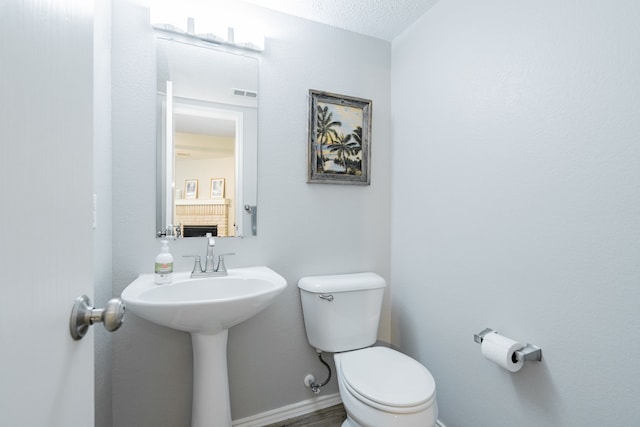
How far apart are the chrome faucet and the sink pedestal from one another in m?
0.26

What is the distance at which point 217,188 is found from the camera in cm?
151

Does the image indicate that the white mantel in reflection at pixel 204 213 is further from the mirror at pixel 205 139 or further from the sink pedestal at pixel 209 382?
the sink pedestal at pixel 209 382

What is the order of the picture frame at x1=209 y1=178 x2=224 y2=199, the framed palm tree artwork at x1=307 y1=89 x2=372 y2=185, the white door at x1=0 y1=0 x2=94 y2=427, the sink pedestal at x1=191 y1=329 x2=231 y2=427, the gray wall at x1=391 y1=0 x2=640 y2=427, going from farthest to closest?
the framed palm tree artwork at x1=307 y1=89 x2=372 y2=185 < the picture frame at x1=209 y1=178 x2=224 y2=199 < the sink pedestal at x1=191 y1=329 x2=231 y2=427 < the gray wall at x1=391 y1=0 x2=640 y2=427 < the white door at x1=0 y1=0 x2=94 y2=427

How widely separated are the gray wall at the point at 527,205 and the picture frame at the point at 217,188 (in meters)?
1.04

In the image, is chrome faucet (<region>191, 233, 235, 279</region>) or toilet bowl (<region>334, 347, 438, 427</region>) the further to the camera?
chrome faucet (<region>191, 233, 235, 279</region>)

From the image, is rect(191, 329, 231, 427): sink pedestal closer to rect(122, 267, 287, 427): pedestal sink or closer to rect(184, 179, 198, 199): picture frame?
rect(122, 267, 287, 427): pedestal sink

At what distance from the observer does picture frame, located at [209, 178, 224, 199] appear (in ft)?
4.91

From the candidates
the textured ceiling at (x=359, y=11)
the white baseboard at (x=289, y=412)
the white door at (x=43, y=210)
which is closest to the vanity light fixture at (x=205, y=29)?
the textured ceiling at (x=359, y=11)

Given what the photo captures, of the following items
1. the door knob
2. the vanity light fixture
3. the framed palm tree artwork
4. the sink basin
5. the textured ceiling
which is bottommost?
the sink basin

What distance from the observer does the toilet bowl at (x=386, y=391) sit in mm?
1045

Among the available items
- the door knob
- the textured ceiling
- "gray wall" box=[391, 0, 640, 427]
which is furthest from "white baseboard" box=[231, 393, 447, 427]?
the textured ceiling

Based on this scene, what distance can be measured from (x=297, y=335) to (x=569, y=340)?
119cm

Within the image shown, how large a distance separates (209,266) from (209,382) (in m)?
0.50

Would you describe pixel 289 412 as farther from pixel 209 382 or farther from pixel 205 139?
pixel 205 139
